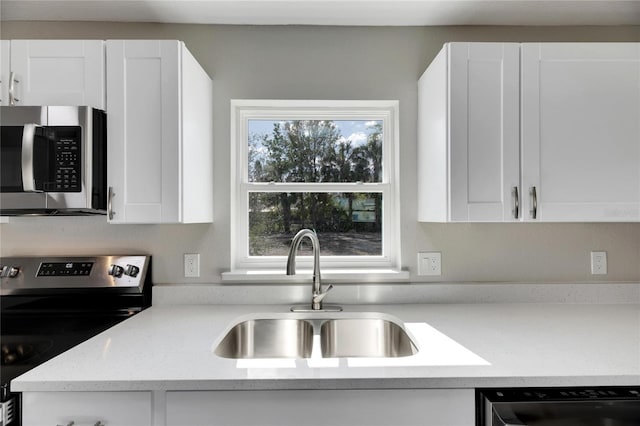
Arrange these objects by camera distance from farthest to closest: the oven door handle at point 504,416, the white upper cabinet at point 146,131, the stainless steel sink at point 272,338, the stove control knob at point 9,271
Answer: the stove control knob at point 9,271
the stainless steel sink at point 272,338
the white upper cabinet at point 146,131
the oven door handle at point 504,416

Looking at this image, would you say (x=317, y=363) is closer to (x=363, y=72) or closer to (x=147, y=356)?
(x=147, y=356)

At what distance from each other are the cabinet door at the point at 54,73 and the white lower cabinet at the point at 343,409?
1278 mm

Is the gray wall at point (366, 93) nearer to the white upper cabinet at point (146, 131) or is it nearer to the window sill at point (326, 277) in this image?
the window sill at point (326, 277)

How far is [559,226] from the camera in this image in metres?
1.86

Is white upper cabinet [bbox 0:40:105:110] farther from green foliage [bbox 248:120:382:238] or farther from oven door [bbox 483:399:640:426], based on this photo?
oven door [bbox 483:399:640:426]

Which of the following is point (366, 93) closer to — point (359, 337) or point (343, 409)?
point (359, 337)

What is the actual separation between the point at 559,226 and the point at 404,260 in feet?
2.67

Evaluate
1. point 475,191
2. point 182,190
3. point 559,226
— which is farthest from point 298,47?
point 559,226

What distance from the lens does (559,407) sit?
97 cm

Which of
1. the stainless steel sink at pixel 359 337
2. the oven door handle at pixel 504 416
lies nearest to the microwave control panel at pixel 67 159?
the stainless steel sink at pixel 359 337

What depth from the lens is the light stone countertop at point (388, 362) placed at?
0.98m

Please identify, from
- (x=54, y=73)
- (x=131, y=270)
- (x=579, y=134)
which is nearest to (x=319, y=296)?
(x=131, y=270)

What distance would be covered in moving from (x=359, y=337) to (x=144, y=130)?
1.26 meters

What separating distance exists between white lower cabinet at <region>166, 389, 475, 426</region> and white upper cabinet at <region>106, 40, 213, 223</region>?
0.76 metres
